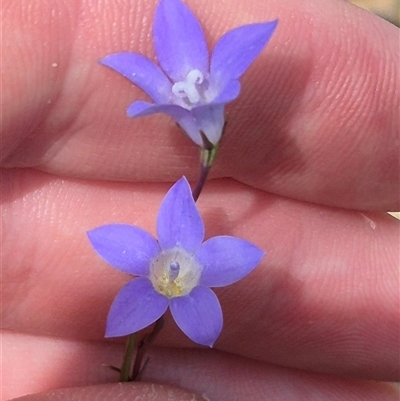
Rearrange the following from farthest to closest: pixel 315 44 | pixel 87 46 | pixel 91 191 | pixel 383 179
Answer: pixel 383 179
pixel 91 191
pixel 315 44
pixel 87 46

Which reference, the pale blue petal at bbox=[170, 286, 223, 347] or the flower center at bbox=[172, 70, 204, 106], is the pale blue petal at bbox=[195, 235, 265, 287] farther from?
the flower center at bbox=[172, 70, 204, 106]

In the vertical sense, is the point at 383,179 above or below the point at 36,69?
below

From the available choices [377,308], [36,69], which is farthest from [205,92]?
[377,308]

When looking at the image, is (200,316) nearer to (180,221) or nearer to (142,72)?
(180,221)

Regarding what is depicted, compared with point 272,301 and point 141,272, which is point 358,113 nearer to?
point 272,301

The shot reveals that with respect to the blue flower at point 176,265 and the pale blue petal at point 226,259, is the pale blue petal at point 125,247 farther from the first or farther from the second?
the pale blue petal at point 226,259

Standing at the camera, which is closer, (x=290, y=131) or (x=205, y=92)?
(x=205, y=92)

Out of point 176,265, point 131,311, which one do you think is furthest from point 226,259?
point 131,311

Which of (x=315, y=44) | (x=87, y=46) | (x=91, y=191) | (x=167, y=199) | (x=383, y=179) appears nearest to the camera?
(x=167, y=199)
